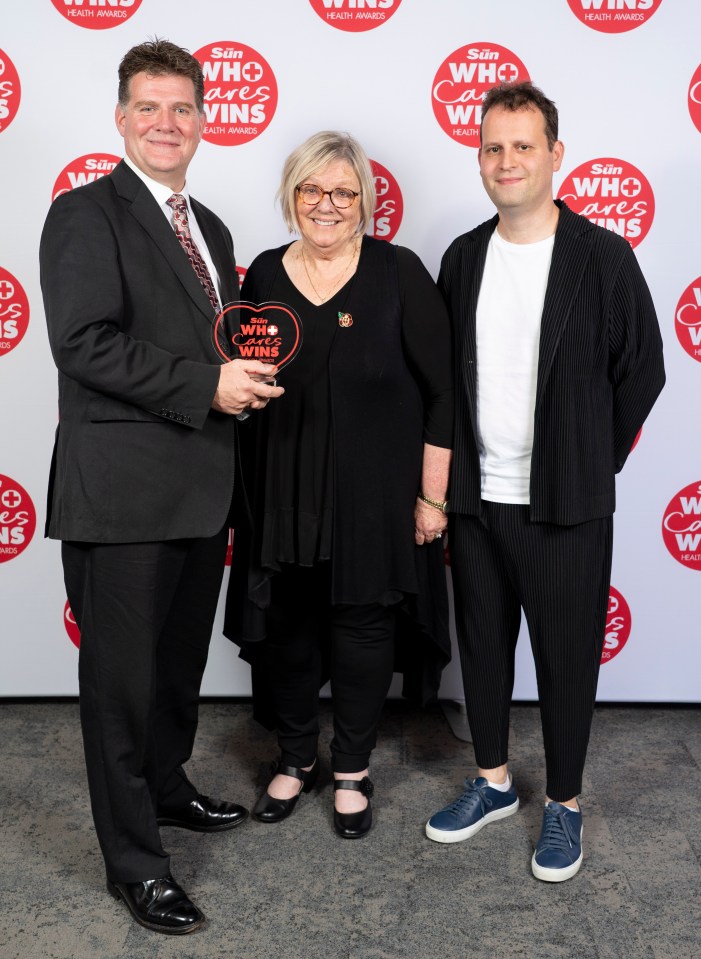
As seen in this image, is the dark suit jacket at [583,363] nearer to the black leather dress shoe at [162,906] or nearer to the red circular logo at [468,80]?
the red circular logo at [468,80]

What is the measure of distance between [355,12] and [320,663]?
5.64ft

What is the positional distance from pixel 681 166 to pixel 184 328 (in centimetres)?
158

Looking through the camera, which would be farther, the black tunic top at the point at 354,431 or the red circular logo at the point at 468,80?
the red circular logo at the point at 468,80

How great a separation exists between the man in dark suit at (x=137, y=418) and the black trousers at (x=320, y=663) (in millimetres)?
354

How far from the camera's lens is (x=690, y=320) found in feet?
8.80

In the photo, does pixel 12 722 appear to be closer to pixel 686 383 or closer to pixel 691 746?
pixel 691 746

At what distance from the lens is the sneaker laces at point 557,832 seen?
81.9 inches

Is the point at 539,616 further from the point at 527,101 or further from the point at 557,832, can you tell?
the point at 527,101

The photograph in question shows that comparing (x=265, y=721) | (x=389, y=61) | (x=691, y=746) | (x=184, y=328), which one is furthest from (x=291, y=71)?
(x=691, y=746)

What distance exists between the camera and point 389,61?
101 inches

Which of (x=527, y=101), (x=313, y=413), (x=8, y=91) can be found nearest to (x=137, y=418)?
(x=313, y=413)

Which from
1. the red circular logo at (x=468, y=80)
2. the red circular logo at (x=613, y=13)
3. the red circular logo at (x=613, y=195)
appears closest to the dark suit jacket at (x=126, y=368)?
the red circular logo at (x=468, y=80)

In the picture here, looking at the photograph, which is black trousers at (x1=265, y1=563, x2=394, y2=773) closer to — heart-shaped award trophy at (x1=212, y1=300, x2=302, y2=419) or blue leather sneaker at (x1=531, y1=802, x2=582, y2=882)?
blue leather sneaker at (x1=531, y1=802, x2=582, y2=882)

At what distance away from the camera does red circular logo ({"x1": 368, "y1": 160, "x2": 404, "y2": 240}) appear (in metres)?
2.62
